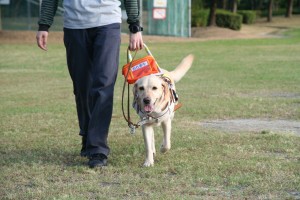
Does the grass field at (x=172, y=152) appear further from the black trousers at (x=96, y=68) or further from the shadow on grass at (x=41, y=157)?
the black trousers at (x=96, y=68)

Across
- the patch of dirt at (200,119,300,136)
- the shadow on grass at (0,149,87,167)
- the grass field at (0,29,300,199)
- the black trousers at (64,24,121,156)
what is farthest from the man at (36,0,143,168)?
the patch of dirt at (200,119,300,136)

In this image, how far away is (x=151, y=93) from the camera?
5957 millimetres

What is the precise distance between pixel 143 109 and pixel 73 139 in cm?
168

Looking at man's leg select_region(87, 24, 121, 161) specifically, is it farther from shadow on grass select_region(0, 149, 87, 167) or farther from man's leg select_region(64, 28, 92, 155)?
shadow on grass select_region(0, 149, 87, 167)

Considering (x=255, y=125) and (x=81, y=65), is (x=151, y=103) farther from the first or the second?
(x=255, y=125)

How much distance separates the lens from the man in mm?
6039

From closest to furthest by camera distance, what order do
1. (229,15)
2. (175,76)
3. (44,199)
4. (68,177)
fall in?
(44,199)
(68,177)
(175,76)
(229,15)

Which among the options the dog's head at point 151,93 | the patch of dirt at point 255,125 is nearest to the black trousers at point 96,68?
the dog's head at point 151,93

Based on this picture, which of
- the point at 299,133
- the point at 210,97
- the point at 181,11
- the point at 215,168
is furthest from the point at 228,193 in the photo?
the point at 181,11

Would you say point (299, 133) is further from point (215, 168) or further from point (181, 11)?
point (181, 11)

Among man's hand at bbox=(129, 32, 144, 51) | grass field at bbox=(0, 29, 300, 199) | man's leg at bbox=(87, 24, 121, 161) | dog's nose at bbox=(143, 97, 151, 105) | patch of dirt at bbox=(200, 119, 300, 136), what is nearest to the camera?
grass field at bbox=(0, 29, 300, 199)

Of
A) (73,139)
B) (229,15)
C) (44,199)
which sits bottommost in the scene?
(229,15)

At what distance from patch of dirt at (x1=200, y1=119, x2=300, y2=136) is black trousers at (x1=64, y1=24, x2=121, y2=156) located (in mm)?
2260

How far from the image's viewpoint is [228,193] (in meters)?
4.91
